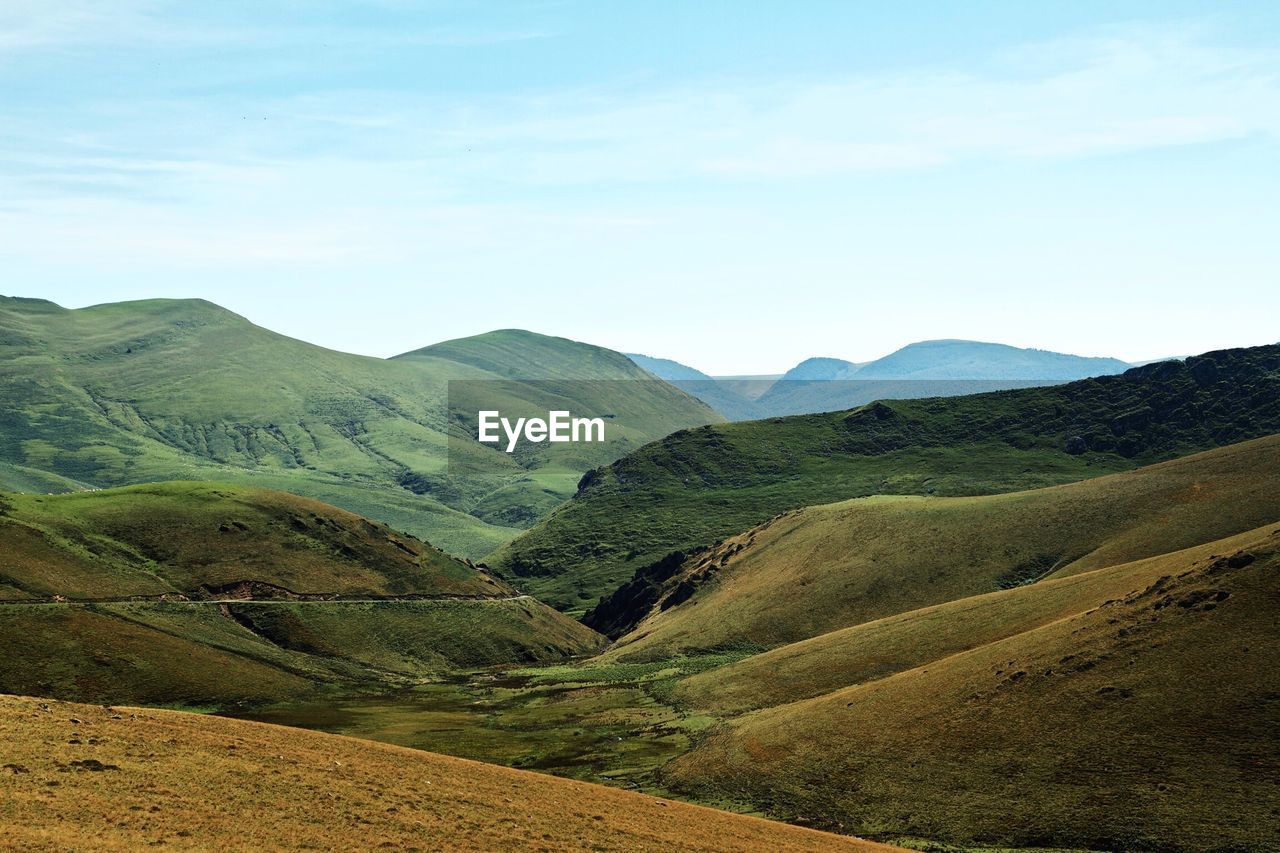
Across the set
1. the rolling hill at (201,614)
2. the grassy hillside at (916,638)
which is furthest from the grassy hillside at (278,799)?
the rolling hill at (201,614)

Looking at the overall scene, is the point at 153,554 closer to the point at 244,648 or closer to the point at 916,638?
the point at 244,648

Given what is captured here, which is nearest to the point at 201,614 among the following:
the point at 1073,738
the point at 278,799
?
the point at 278,799

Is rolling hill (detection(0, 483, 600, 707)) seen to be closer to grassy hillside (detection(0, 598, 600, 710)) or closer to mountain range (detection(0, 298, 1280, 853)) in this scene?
grassy hillside (detection(0, 598, 600, 710))

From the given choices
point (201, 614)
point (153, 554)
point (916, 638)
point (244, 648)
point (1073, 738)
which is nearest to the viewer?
point (1073, 738)

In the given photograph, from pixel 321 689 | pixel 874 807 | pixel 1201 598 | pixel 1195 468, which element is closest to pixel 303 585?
pixel 321 689

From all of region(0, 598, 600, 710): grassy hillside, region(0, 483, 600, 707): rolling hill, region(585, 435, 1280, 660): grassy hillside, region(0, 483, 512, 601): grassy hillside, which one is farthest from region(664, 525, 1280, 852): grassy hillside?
region(0, 483, 512, 601): grassy hillside
